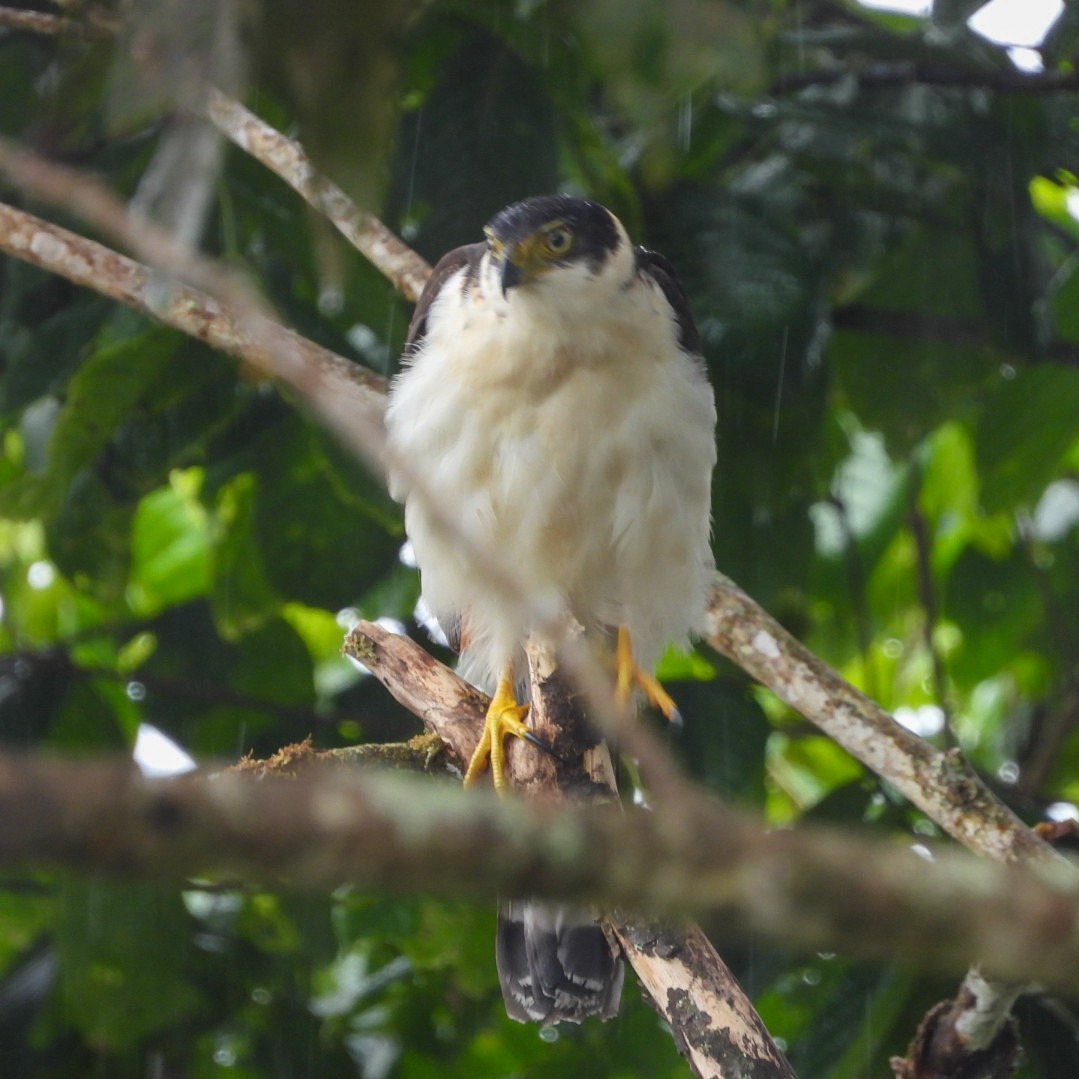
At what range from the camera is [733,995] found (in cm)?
263

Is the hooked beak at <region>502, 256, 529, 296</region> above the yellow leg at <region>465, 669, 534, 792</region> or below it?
above

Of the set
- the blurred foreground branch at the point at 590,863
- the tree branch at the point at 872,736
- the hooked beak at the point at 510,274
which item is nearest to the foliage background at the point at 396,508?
the hooked beak at the point at 510,274

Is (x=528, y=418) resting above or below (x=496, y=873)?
below

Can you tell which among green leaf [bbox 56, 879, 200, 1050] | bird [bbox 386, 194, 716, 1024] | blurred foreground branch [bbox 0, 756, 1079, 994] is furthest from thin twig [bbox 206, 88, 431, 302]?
blurred foreground branch [bbox 0, 756, 1079, 994]

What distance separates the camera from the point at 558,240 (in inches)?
136

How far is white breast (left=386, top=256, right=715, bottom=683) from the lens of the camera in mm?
3453

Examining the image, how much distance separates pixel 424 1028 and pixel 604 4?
4.38 meters

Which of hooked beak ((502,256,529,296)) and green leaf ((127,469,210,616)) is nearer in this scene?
hooked beak ((502,256,529,296))

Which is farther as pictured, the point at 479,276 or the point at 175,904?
the point at 175,904

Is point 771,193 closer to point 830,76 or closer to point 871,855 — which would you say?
point 830,76

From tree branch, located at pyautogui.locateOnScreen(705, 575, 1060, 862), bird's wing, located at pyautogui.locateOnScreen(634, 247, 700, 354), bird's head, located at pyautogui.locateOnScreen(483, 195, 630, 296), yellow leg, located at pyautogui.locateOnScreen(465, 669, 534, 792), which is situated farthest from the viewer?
bird's wing, located at pyautogui.locateOnScreen(634, 247, 700, 354)

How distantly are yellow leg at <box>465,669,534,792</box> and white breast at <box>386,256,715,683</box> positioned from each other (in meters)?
0.29

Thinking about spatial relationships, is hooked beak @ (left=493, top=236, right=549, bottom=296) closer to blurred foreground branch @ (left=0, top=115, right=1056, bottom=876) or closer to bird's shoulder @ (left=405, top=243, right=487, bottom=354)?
bird's shoulder @ (left=405, top=243, right=487, bottom=354)

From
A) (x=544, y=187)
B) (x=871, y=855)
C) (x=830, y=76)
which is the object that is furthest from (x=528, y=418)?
(x=871, y=855)
